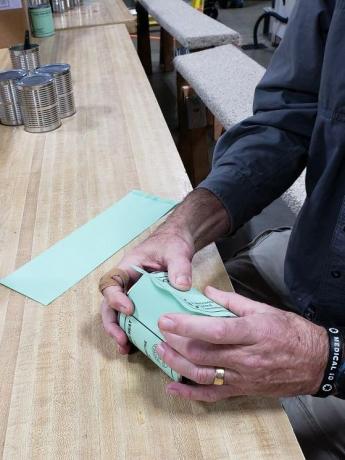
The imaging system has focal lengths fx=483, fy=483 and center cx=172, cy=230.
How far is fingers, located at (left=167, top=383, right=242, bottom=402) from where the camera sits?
55 centimetres

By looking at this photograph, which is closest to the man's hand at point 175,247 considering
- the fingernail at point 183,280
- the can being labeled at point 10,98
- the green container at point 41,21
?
the fingernail at point 183,280

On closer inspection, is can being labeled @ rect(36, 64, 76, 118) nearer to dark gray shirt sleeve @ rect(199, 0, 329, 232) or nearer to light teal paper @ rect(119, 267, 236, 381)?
dark gray shirt sleeve @ rect(199, 0, 329, 232)

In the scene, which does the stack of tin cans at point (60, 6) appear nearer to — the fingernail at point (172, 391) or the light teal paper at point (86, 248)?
the light teal paper at point (86, 248)

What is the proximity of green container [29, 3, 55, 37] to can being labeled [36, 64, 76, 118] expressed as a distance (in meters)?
0.91

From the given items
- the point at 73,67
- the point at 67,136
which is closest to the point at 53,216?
the point at 67,136

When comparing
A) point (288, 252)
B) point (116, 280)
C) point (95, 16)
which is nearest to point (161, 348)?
point (116, 280)

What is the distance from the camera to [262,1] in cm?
708

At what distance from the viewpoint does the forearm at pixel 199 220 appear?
2.58 ft

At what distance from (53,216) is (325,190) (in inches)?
19.6

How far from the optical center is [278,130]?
92cm

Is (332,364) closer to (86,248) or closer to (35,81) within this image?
(86,248)

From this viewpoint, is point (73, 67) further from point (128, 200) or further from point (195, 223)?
point (195, 223)

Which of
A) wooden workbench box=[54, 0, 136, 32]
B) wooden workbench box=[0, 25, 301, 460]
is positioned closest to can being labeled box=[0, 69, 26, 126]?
wooden workbench box=[0, 25, 301, 460]

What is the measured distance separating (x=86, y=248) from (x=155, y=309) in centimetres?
30
